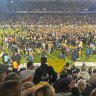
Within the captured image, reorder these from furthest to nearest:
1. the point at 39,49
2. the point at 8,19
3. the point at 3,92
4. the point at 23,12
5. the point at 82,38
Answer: the point at 23,12 < the point at 8,19 < the point at 82,38 < the point at 39,49 < the point at 3,92

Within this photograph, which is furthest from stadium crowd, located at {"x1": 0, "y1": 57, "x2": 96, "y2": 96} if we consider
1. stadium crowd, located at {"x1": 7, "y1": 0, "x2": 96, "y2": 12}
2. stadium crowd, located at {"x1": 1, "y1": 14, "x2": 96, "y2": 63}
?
stadium crowd, located at {"x1": 7, "y1": 0, "x2": 96, "y2": 12}

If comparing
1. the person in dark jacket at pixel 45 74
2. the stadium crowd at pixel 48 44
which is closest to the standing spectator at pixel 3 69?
the person in dark jacket at pixel 45 74

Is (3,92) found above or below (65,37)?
above

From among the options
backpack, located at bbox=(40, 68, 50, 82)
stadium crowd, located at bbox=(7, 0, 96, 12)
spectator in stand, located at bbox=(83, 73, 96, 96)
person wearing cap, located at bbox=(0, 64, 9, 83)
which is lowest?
stadium crowd, located at bbox=(7, 0, 96, 12)

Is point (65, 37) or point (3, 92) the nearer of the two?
point (3, 92)

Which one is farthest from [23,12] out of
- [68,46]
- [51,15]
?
[68,46]

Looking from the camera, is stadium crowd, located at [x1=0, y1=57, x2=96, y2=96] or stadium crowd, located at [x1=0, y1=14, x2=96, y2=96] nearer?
stadium crowd, located at [x1=0, y1=57, x2=96, y2=96]

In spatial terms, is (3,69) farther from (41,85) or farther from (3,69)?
(41,85)

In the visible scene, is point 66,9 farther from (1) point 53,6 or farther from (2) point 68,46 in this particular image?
(2) point 68,46

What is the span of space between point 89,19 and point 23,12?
30.1 ft

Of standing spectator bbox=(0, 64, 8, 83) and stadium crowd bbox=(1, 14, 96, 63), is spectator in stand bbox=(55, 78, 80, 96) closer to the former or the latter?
standing spectator bbox=(0, 64, 8, 83)

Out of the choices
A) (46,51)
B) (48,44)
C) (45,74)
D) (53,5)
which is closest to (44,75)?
(45,74)

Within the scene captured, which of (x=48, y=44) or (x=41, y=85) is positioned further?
(x=48, y=44)

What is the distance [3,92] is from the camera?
3.67 meters
